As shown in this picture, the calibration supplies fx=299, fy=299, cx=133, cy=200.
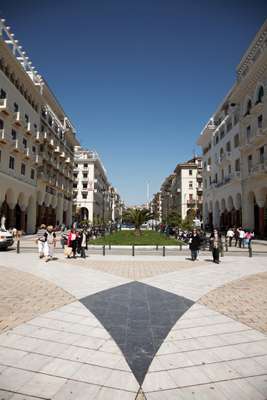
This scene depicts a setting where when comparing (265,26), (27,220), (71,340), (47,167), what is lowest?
(71,340)

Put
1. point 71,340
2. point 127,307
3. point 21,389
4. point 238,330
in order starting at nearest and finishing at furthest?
point 21,389
point 71,340
point 238,330
point 127,307

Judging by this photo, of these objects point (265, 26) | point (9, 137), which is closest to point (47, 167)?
point (9, 137)

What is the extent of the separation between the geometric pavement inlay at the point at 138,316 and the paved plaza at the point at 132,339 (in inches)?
0.7

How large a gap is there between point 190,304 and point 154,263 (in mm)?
7310

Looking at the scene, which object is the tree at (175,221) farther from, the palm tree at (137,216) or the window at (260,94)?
Answer: the window at (260,94)

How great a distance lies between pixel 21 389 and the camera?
3.58 m

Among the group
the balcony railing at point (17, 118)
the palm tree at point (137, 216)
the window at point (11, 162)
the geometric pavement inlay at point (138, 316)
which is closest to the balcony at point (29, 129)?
the balcony railing at point (17, 118)

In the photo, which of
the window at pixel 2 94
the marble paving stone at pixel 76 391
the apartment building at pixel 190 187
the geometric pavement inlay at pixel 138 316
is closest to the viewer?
the marble paving stone at pixel 76 391

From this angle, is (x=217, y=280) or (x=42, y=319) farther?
(x=217, y=280)

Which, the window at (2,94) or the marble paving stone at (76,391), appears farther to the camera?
the window at (2,94)

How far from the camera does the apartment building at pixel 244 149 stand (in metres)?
32.8

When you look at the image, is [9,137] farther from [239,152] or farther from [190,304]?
[190,304]

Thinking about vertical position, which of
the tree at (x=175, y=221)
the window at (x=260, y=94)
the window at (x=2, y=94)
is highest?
the window at (x=260, y=94)

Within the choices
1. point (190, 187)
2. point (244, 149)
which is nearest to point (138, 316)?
point (244, 149)
